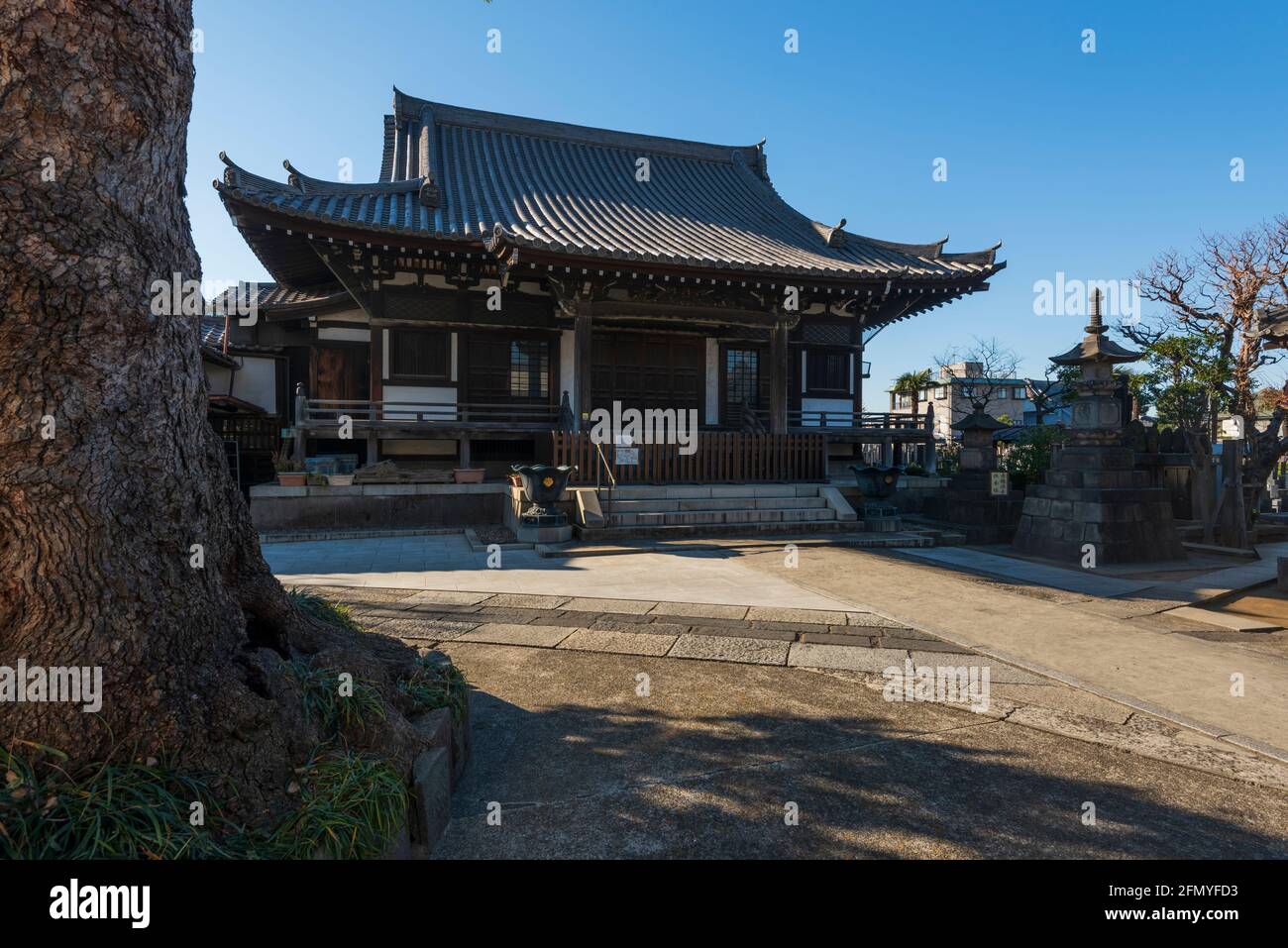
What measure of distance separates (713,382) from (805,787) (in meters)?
13.2

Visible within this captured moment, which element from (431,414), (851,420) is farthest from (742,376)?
(431,414)

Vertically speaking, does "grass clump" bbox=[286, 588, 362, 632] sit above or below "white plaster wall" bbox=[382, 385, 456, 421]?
below

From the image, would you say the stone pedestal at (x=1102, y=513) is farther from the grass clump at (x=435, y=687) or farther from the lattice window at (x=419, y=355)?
the lattice window at (x=419, y=355)

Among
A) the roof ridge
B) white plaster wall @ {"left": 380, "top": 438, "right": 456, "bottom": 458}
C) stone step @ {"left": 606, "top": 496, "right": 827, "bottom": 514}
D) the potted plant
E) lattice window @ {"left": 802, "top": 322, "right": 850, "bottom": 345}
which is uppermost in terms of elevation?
the roof ridge

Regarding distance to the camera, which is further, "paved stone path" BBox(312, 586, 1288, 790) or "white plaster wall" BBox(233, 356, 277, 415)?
"white plaster wall" BBox(233, 356, 277, 415)

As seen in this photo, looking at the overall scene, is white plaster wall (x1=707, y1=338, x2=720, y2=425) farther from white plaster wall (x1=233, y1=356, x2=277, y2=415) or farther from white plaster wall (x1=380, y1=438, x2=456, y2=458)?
white plaster wall (x1=233, y1=356, x2=277, y2=415)

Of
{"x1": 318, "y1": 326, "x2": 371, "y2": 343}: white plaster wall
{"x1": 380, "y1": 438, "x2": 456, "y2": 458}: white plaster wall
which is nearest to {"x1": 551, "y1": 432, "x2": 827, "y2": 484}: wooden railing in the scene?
{"x1": 380, "y1": 438, "x2": 456, "y2": 458}: white plaster wall

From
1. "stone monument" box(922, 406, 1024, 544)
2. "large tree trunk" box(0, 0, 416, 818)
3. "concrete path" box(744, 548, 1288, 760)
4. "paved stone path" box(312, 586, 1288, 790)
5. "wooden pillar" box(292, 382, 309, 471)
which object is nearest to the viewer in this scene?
"large tree trunk" box(0, 0, 416, 818)

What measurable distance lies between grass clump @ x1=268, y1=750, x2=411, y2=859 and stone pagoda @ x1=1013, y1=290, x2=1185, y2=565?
9565mm

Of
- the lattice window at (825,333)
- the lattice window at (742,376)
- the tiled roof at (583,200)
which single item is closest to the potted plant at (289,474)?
the tiled roof at (583,200)

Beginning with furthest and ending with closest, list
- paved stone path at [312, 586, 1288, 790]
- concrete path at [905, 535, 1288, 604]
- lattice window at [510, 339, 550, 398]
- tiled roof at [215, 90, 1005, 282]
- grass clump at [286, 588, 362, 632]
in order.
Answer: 1. lattice window at [510, 339, 550, 398]
2. tiled roof at [215, 90, 1005, 282]
3. concrete path at [905, 535, 1288, 604]
4. grass clump at [286, 588, 362, 632]
5. paved stone path at [312, 586, 1288, 790]

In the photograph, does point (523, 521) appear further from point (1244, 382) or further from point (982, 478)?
point (1244, 382)

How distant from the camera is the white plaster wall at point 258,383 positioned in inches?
603

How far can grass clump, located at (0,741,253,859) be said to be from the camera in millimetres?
1801
